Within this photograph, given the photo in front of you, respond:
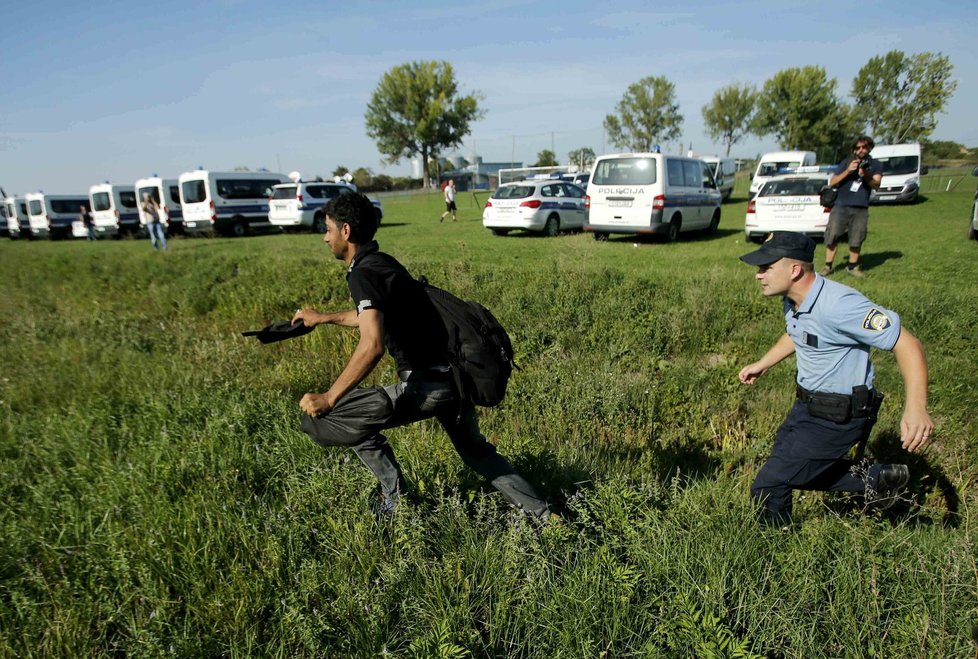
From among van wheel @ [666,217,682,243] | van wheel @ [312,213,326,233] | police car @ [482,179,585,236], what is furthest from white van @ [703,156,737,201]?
van wheel @ [312,213,326,233]

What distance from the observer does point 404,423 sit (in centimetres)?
283

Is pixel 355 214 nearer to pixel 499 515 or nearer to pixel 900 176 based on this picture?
pixel 499 515

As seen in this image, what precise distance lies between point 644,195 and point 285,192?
512 inches

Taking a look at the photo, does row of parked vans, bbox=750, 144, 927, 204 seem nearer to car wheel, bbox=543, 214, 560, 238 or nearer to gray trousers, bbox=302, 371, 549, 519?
car wheel, bbox=543, 214, 560, 238

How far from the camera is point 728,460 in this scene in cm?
405

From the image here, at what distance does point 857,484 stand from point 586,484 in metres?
1.42

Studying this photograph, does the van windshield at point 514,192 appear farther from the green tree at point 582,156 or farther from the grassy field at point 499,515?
the green tree at point 582,156

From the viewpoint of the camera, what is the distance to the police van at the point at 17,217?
2844 cm

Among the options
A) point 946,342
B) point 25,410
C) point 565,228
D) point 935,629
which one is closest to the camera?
point 935,629

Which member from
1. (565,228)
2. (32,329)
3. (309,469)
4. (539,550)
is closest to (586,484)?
(539,550)

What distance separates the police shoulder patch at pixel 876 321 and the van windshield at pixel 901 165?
2358cm

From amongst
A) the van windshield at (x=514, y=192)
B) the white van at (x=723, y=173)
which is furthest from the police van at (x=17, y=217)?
the white van at (x=723, y=173)

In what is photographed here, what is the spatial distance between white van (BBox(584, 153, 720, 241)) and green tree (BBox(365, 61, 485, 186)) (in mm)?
51717

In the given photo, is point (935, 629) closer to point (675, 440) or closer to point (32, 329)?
point (675, 440)
